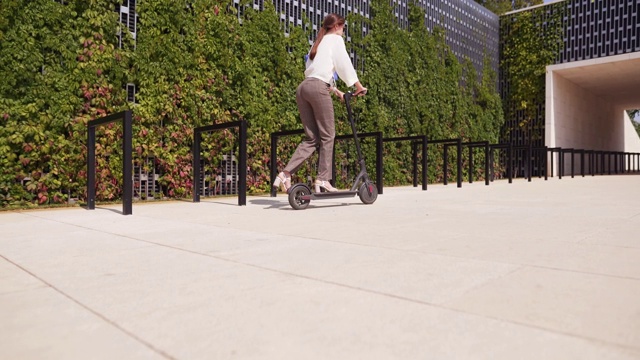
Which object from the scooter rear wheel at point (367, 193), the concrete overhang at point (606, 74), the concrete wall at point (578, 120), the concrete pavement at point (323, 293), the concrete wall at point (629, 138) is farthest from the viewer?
the concrete wall at point (629, 138)

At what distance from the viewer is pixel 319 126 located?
4.80 meters

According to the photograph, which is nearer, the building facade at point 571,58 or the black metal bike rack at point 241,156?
the black metal bike rack at point 241,156

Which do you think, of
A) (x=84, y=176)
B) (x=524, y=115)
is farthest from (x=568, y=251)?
(x=524, y=115)

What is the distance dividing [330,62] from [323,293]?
3.53 meters

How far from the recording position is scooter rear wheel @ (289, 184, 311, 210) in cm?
467

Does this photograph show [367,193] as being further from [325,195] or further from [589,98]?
[589,98]

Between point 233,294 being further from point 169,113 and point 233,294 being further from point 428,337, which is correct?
point 169,113

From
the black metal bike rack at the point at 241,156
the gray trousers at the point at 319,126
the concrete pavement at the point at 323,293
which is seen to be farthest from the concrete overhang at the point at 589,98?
the concrete pavement at the point at 323,293

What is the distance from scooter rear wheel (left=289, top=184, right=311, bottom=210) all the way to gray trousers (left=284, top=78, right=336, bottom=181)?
17 cm

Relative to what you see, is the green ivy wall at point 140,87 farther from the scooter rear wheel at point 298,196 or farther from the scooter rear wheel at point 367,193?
the scooter rear wheel at point 367,193

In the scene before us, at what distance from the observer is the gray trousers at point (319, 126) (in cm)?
471

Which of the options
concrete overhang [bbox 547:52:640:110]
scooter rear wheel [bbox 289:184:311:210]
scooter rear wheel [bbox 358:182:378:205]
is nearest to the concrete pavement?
scooter rear wheel [bbox 289:184:311:210]

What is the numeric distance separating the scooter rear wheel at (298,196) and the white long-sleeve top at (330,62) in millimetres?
1073

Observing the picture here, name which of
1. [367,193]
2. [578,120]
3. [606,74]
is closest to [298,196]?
[367,193]
